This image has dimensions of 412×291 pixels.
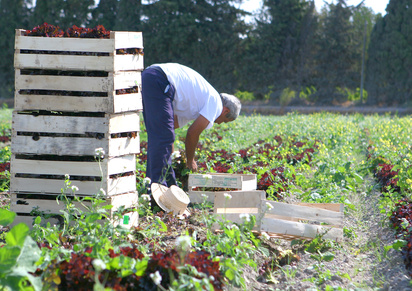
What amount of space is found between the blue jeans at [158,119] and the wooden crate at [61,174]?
2.19 ft

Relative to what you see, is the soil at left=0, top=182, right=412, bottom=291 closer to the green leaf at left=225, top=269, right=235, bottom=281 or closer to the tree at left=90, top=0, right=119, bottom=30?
the green leaf at left=225, top=269, right=235, bottom=281

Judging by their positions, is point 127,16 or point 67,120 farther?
point 127,16

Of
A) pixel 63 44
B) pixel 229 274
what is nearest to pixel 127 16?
pixel 63 44

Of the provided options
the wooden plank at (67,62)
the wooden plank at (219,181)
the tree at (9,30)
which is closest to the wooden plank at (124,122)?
the wooden plank at (67,62)

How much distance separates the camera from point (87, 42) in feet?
13.1

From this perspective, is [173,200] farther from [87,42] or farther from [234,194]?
[87,42]

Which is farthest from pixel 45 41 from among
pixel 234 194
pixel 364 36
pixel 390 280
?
pixel 364 36

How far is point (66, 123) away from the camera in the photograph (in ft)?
13.2

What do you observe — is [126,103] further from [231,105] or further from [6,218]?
[6,218]

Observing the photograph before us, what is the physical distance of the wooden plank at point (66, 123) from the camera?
4000 mm

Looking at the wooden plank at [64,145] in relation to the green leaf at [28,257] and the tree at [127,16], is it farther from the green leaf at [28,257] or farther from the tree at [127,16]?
the tree at [127,16]

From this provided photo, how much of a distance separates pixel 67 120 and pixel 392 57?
104 ft

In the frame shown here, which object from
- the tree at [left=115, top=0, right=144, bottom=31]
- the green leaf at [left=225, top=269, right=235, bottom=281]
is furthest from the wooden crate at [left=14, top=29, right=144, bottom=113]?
the tree at [left=115, top=0, right=144, bottom=31]

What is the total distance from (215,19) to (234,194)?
33.0m
